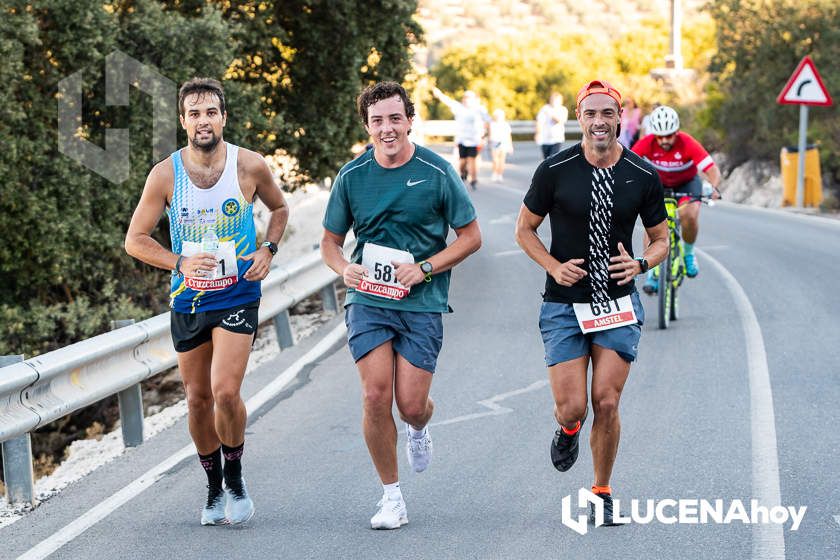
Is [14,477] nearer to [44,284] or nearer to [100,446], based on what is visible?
[100,446]

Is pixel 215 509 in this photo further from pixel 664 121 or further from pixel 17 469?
pixel 664 121

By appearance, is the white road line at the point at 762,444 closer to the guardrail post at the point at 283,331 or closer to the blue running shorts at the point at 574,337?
the blue running shorts at the point at 574,337

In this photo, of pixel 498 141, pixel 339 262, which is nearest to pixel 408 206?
pixel 339 262

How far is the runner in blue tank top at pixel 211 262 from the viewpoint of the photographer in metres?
6.67

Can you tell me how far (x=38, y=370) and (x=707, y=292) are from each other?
9.36 metres

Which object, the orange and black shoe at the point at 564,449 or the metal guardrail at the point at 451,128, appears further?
the metal guardrail at the point at 451,128

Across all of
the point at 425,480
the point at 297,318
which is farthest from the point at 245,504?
the point at 297,318

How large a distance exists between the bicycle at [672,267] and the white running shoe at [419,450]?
5882 mm

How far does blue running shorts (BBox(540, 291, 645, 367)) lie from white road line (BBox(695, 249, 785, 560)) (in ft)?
3.37

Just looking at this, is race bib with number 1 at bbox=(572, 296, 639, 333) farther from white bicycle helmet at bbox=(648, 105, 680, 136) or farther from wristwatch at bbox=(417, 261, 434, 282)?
white bicycle helmet at bbox=(648, 105, 680, 136)

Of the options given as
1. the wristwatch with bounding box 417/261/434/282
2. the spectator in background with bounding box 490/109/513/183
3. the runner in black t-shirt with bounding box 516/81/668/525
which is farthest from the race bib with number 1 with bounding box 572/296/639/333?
the spectator in background with bounding box 490/109/513/183

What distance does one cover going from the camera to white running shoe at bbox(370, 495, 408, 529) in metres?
6.57

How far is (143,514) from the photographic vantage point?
277 inches

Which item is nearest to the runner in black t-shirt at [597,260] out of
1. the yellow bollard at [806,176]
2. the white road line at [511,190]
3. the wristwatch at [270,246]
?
the wristwatch at [270,246]
